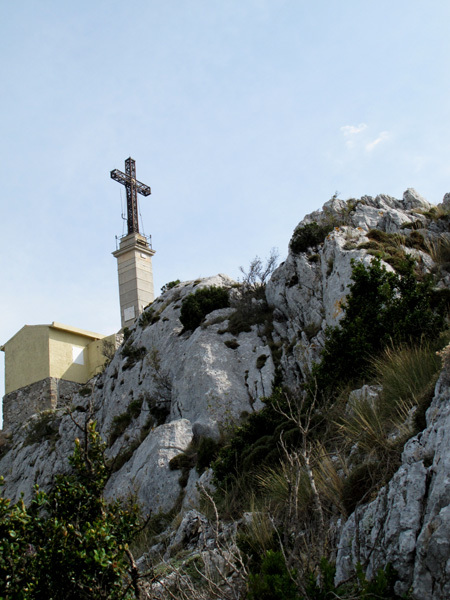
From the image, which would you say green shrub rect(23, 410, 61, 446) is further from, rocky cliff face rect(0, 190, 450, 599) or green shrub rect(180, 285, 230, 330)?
green shrub rect(180, 285, 230, 330)

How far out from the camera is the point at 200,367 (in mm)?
19547

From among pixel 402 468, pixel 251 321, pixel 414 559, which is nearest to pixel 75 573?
pixel 414 559

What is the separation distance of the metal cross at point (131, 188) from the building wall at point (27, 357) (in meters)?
10.4

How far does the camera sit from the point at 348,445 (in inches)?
315

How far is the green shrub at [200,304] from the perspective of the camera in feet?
77.9

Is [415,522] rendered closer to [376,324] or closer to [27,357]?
[376,324]

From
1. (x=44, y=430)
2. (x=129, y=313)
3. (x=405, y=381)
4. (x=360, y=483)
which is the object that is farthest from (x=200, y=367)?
(x=129, y=313)

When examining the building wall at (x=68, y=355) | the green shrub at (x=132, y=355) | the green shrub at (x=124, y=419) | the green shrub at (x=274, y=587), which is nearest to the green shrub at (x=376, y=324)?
the green shrub at (x=274, y=587)

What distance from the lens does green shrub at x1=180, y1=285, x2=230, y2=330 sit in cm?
2373

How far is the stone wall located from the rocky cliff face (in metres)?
3.43

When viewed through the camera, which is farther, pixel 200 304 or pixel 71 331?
pixel 71 331

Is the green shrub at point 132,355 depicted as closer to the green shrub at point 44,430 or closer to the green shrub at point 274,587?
the green shrub at point 44,430

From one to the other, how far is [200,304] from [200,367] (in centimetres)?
516

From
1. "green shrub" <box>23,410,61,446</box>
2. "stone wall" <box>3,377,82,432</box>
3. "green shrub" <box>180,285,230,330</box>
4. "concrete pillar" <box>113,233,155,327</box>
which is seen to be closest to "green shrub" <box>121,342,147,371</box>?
"green shrub" <box>180,285,230,330</box>
